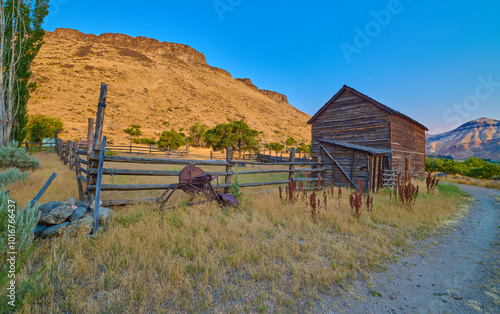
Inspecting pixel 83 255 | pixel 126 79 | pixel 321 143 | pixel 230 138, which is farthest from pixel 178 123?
pixel 83 255

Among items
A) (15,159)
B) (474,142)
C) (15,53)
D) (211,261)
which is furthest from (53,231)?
(474,142)

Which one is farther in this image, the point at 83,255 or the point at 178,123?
the point at 178,123

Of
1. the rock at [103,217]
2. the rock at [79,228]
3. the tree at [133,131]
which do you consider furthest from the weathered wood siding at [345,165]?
the tree at [133,131]

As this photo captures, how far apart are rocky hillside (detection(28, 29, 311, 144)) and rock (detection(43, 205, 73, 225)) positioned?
41240 millimetres

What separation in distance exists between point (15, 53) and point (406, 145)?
2653 centimetres

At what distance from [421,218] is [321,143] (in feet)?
24.2

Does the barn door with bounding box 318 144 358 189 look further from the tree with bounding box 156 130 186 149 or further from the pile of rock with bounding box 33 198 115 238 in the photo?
the tree with bounding box 156 130 186 149

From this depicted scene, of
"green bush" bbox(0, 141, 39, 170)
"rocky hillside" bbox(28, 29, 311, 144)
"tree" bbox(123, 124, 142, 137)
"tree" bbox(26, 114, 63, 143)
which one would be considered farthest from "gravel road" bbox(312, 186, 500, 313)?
"tree" bbox(123, 124, 142, 137)

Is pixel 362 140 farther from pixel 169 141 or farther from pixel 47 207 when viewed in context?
pixel 169 141

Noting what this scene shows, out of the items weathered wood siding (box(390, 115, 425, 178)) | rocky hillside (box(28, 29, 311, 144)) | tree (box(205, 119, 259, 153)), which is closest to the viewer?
weathered wood siding (box(390, 115, 425, 178))

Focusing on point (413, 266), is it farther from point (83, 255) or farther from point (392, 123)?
point (392, 123)

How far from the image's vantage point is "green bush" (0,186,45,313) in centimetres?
192

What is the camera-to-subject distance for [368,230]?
4477mm

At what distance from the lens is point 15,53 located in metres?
11.1
